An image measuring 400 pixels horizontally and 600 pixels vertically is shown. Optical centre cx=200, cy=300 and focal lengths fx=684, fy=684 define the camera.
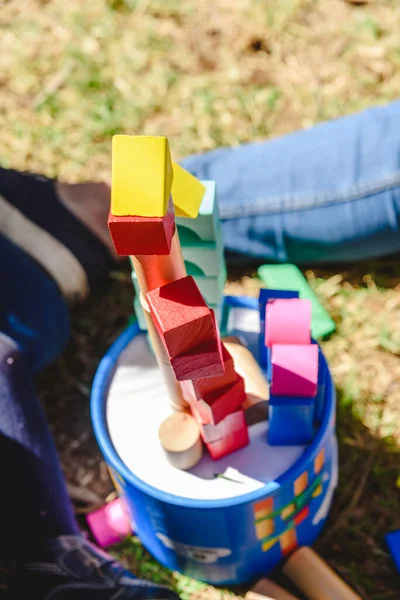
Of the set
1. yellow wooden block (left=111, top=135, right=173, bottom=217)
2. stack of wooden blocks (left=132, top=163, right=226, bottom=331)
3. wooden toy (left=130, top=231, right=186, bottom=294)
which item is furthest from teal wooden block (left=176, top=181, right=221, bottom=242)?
yellow wooden block (left=111, top=135, right=173, bottom=217)

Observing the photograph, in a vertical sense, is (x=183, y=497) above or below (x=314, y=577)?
above

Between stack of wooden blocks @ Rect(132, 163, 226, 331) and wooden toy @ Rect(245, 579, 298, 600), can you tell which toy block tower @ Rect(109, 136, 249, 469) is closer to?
stack of wooden blocks @ Rect(132, 163, 226, 331)

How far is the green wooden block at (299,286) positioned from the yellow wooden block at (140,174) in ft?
2.44

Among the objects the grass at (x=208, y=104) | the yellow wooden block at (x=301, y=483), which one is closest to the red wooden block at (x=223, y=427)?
the yellow wooden block at (x=301, y=483)

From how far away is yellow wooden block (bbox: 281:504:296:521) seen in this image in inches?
38.9

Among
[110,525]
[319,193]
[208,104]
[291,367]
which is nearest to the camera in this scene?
[291,367]

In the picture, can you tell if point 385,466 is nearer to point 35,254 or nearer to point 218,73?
point 35,254

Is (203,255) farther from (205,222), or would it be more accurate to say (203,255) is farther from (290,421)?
(290,421)

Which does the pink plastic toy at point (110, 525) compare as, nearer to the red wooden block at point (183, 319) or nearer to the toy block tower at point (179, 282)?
the toy block tower at point (179, 282)

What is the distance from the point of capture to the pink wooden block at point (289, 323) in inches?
35.6

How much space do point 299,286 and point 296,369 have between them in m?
0.58

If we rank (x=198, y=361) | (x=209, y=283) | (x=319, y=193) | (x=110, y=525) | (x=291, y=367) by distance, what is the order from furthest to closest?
(x=319, y=193) < (x=110, y=525) < (x=209, y=283) < (x=291, y=367) < (x=198, y=361)

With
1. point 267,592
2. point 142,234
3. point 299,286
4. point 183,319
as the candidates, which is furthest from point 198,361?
point 299,286

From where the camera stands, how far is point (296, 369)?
2.86ft
